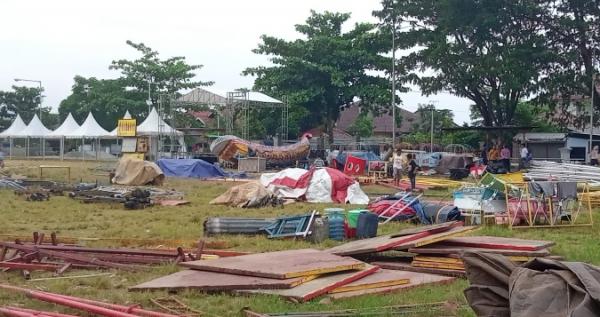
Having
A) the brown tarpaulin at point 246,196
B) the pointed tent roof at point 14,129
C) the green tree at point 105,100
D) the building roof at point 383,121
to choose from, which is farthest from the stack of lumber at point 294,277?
the building roof at point 383,121

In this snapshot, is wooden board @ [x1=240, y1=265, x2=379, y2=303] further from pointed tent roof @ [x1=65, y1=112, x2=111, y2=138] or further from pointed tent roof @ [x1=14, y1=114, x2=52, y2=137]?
pointed tent roof @ [x1=14, y1=114, x2=52, y2=137]

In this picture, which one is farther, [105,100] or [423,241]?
[105,100]

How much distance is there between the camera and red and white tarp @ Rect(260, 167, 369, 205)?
19.5m

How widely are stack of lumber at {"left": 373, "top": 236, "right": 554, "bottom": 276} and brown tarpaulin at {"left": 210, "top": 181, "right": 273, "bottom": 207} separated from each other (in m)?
9.12

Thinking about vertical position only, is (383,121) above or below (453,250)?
above

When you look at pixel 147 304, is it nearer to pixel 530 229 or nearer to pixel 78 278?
pixel 78 278

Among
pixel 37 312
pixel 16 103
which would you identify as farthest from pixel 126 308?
pixel 16 103

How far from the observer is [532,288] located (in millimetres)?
4555

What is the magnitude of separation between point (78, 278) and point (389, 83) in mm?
40040

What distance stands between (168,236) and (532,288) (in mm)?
8881

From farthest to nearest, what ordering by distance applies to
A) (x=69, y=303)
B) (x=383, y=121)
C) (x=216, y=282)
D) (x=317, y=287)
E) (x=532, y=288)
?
(x=383, y=121) → (x=216, y=282) → (x=317, y=287) → (x=69, y=303) → (x=532, y=288)

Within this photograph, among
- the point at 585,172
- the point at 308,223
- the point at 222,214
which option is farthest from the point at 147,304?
the point at 585,172

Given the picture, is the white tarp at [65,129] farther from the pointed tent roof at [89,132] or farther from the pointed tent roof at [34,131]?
the pointed tent roof at [34,131]

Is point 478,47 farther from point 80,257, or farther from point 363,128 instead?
point 80,257
